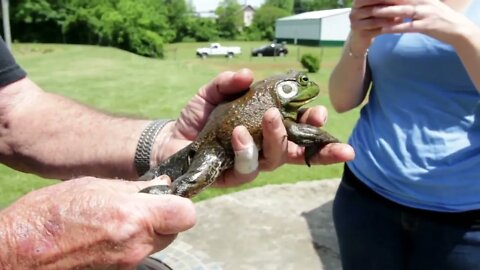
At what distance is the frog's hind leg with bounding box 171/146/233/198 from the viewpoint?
204 centimetres

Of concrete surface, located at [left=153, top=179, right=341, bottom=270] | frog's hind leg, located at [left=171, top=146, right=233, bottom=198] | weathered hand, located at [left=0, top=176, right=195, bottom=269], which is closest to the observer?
weathered hand, located at [left=0, top=176, right=195, bottom=269]

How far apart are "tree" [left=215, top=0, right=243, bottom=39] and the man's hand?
75591mm

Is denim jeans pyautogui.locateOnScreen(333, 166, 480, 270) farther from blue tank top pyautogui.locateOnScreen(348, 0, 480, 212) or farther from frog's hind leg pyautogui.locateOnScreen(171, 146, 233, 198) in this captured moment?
frog's hind leg pyautogui.locateOnScreen(171, 146, 233, 198)

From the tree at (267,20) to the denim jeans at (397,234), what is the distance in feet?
237

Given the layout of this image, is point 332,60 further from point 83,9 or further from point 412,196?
point 412,196

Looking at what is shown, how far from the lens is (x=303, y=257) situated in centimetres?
490

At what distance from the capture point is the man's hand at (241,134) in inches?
87.6

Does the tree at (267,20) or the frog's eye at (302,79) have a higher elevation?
the frog's eye at (302,79)

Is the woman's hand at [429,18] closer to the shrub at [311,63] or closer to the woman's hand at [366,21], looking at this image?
the woman's hand at [366,21]

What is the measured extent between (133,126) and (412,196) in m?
1.38

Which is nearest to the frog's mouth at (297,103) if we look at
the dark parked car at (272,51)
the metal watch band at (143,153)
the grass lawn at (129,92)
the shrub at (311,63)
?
the metal watch band at (143,153)


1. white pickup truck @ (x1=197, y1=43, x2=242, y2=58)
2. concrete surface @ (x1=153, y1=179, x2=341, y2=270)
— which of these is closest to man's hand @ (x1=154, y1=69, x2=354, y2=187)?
concrete surface @ (x1=153, y1=179, x2=341, y2=270)

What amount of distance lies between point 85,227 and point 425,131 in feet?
5.25

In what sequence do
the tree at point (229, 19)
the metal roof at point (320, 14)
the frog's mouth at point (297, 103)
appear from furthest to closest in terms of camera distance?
the tree at point (229, 19) → the metal roof at point (320, 14) → the frog's mouth at point (297, 103)
